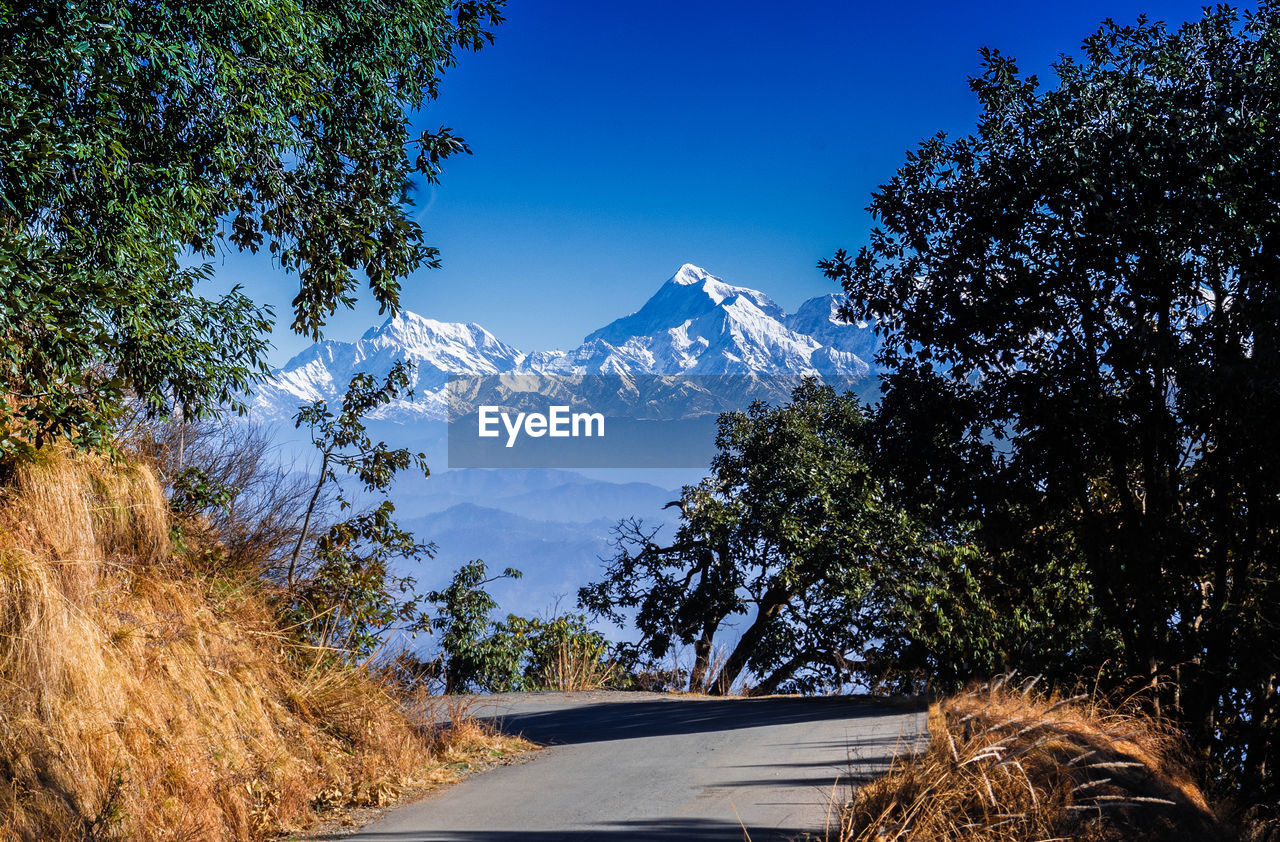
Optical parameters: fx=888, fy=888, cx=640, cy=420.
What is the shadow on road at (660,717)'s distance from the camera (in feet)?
36.4

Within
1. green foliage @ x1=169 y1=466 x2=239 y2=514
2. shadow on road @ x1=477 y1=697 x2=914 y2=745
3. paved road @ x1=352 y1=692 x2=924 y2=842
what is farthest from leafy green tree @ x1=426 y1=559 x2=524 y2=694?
green foliage @ x1=169 y1=466 x2=239 y2=514

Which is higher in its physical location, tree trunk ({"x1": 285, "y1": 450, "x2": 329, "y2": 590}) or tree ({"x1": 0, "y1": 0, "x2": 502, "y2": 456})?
tree ({"x1": 0, "y1": 0, "x2": 502, "y2": 456})

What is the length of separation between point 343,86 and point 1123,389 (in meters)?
8.75

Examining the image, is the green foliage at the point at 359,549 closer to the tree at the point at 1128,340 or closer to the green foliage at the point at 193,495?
the green foliage at the point at 193,495

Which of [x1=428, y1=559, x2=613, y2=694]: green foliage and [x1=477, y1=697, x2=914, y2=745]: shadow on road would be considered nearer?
[x1=477, y1=697, x2=914, y2=745]: shadow on road

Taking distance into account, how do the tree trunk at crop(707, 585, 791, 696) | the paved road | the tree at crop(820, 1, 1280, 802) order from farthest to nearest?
1. the tree trunk at crop(707, 585, 791, 696)
2. the tree at crop(820, 1, 1280, 802)
3. the paved road

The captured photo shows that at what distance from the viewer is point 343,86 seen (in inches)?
368

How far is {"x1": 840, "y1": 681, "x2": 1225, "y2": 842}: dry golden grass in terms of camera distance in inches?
203

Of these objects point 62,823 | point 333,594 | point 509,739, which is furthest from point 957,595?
point 62,823

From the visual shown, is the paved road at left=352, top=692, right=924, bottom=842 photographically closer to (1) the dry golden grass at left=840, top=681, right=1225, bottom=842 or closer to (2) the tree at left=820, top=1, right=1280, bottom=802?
(1) the dry golden grass at left=840, top=681, right=1225, bottom=842


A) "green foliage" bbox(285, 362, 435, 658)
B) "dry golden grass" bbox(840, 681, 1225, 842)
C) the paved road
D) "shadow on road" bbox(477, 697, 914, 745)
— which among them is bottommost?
"shadow on road" bbox(477, 697, 914, 745)

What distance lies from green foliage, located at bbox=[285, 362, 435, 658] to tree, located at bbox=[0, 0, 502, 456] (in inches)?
91.4

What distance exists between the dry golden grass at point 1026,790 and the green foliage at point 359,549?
6176 millimetres

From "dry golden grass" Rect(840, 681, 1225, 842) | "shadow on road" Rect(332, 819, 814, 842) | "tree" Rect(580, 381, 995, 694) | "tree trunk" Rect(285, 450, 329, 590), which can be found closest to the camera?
"dry golden grass" Rect(840, 681, 1225, 842)
